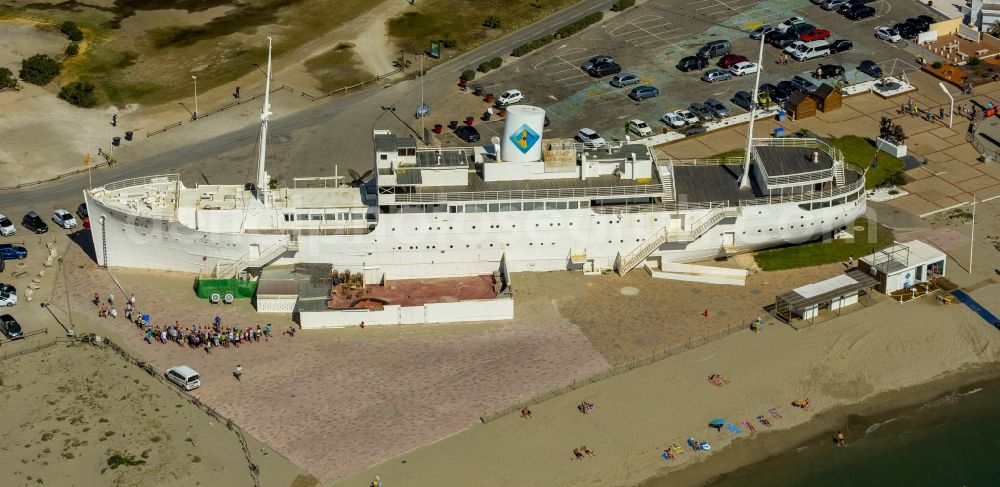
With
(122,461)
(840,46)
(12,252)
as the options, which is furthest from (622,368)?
(840,46)

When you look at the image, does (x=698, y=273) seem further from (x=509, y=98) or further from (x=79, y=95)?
(x=79, y=95)

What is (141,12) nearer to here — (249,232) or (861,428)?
(249,232)

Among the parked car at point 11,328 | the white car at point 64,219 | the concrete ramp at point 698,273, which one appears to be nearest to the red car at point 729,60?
the concrete ramp at point 698,273

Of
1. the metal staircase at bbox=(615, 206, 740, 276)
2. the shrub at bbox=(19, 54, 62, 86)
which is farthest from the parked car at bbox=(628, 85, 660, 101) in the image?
the shrub at bbox=(19, 54, 62, 86)

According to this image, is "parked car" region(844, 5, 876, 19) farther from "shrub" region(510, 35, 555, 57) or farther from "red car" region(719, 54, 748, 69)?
"shrub" region(510, 35, 555, 57)

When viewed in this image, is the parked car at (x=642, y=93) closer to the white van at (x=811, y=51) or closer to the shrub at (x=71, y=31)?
the white van at (x=811, y=51)

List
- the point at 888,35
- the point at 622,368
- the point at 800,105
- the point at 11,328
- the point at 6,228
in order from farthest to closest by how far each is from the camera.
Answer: the point at 888,35 < the point at 800,105 < the point at 6,228 < the point at 11,328 < the point at 622,368
